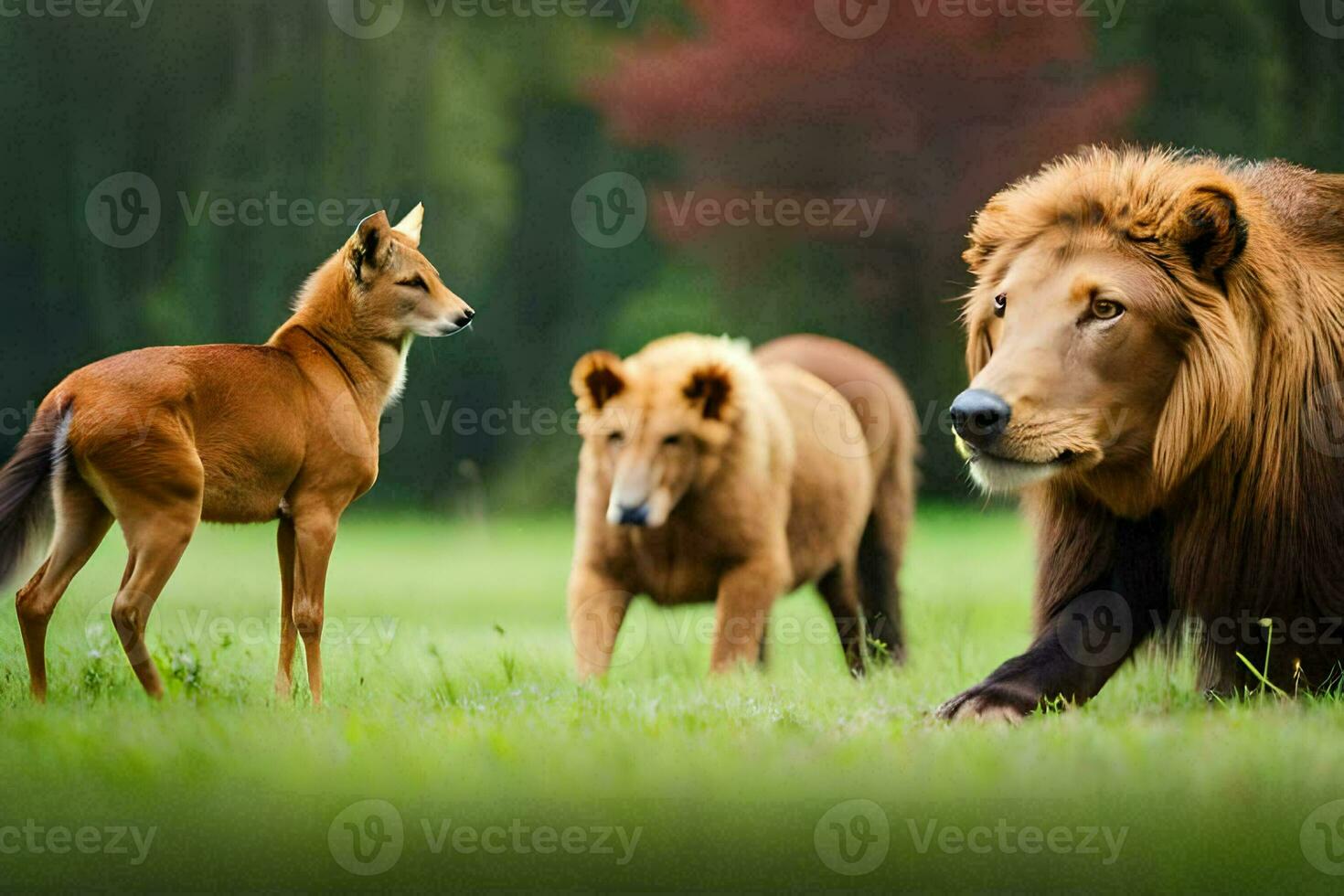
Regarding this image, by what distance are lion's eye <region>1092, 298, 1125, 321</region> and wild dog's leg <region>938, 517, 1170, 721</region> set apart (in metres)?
0.60

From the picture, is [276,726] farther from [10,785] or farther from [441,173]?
[441,173]

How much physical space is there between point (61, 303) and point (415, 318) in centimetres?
311

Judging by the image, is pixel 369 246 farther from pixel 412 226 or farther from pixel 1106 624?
pixel 1106 624

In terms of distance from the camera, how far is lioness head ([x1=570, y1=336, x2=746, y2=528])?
501cm

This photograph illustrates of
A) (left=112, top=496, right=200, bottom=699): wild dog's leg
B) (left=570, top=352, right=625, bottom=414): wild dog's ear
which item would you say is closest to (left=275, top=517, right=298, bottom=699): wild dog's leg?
(left=112, top=496, right=200, bottom=699): wild dog's leg

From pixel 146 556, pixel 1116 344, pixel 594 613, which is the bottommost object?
pixel 594 613

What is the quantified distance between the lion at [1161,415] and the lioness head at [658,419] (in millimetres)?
1665

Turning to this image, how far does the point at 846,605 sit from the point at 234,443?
3.43 meters

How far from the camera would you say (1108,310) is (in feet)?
10.3

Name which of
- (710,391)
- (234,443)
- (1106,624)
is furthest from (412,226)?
(1106,624)

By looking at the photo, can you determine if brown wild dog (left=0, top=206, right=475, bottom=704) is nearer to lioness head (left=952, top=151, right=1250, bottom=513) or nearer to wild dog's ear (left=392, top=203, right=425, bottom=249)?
wild dog's ear (left=392, top=203, right=425, bottom=249)

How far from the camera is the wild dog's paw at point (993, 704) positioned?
3242 mm

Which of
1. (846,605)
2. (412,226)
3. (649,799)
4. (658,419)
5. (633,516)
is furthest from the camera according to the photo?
(846,605)

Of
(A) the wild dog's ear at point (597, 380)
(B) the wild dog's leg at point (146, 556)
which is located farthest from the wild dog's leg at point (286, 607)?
(A) the wild dog's ear at point (597, 380)
